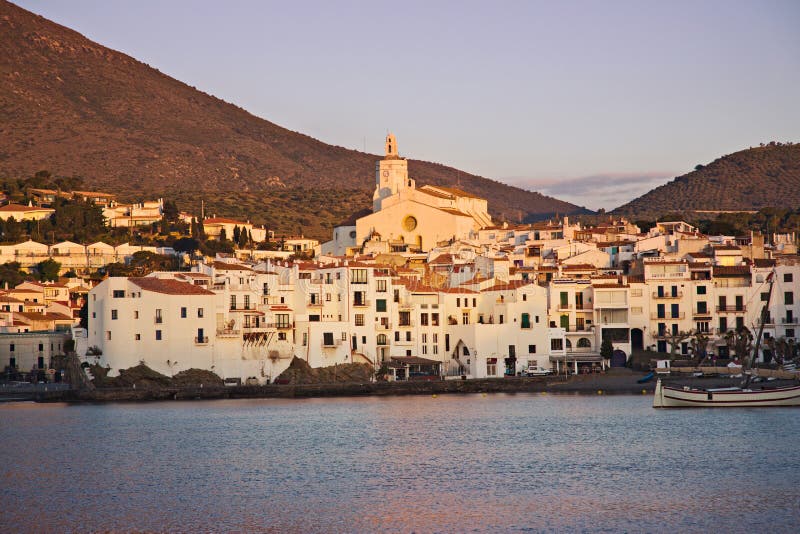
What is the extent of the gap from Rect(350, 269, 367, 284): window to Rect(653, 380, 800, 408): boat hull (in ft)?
59.6

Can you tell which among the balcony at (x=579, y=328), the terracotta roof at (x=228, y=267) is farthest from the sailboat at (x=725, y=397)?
the terracotta roof at (x=228, y=267)

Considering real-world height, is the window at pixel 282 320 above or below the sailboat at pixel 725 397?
above

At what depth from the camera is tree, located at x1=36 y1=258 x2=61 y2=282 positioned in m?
88.9

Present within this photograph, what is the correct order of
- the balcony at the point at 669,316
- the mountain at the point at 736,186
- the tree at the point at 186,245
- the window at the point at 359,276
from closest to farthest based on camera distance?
1. the window at the point at 359,276
2. the balcony at the point at 669,316
3. the tree at the point at 186,245
4. the mountain at the point at 736,186

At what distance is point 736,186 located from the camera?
531 ft

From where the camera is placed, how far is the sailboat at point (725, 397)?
5222 centimetres

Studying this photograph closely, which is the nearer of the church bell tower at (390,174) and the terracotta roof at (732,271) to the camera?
the terracotta roof at (732,271)

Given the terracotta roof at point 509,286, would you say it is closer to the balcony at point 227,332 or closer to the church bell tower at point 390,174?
the balcony at point 227,332

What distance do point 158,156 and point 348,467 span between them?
15722 centimetres

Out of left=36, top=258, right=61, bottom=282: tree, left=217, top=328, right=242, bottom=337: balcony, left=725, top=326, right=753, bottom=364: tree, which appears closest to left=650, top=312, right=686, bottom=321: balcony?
left=725, top=326, right=753, bottom=364: tree

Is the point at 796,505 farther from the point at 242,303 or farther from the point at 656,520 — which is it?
the point at 242,303

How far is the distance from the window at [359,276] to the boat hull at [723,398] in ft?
59.6

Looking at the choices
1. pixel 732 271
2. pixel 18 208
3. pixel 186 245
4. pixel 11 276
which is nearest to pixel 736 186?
pixel 186 245

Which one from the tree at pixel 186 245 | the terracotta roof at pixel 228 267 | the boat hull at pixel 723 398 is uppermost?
the tree at pixel 186 245
